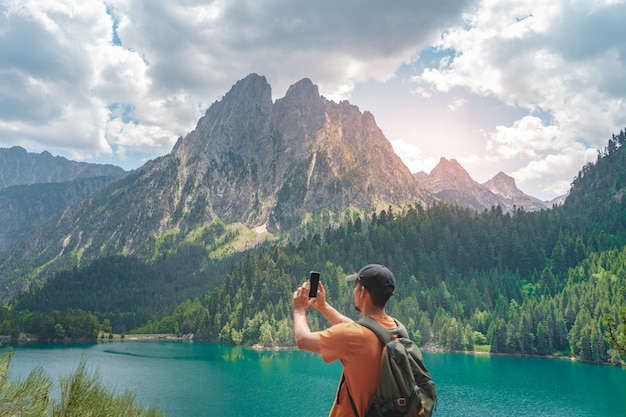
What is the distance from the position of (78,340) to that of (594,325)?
170153mm

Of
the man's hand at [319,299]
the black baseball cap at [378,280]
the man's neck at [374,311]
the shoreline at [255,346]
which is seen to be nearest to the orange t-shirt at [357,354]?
the man's neck at [374,311]

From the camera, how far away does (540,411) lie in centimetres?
6688

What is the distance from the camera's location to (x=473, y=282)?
557 feet

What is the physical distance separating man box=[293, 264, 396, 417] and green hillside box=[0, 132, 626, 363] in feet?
432

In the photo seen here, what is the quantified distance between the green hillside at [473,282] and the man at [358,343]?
131534 millimetres

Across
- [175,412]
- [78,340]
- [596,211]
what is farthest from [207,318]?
[596,211]

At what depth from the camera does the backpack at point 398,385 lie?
5117mm

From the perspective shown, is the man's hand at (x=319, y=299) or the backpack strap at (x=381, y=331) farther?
the man's hand at (x=319, y=299)

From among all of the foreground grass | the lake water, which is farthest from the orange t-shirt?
the lake water

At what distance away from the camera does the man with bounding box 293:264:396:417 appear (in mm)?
5219

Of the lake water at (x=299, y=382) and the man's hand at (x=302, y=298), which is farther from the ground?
the man's hand at (x=302, y=298)

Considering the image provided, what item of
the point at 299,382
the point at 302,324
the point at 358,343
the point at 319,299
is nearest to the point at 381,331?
the point at 358,343

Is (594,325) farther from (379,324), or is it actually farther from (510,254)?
(379,324)

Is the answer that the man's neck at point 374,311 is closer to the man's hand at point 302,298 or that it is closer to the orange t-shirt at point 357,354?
the orange t-shirt at point 357,354
